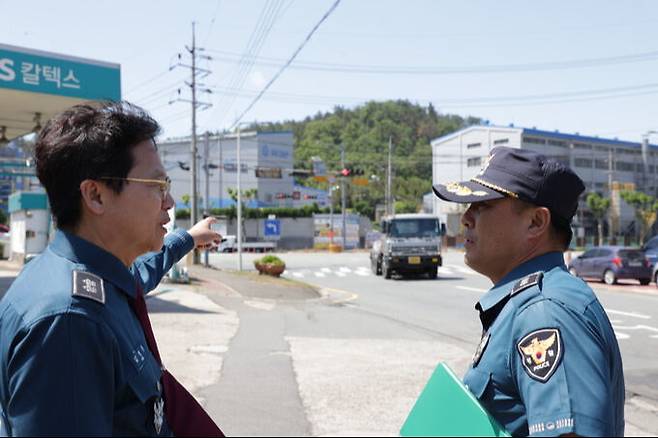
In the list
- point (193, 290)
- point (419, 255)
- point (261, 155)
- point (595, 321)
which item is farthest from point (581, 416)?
point (261, 155)

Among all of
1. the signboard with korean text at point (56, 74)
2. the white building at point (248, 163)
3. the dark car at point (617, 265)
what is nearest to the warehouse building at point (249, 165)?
the white building at point (248, 163)

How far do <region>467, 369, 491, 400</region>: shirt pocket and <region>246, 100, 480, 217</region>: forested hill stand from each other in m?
77.7

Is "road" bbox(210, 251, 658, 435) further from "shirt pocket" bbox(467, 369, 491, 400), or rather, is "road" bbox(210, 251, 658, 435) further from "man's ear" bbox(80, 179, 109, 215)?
"man's ear" bbox(80, 179, 109, 215)

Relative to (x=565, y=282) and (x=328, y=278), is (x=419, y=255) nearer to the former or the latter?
(x=328, y=278)

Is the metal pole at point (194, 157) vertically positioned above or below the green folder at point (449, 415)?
above

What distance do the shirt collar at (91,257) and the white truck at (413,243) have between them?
74.1ft

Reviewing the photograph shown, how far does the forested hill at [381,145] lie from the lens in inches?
3497

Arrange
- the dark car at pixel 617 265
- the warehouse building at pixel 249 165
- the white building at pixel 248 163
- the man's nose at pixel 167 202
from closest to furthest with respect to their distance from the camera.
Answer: the man's nose at pixel 167 202, the dark car at pixel 617 265, the warehouse building at pixel 249 165, the white building at pixel 248 163

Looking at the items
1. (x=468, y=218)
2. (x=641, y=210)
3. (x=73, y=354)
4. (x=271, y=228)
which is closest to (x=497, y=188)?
(x=468, y=218)

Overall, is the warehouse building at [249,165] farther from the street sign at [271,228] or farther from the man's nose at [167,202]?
the man's nose at [167,202]

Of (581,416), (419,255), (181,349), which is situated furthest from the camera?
(419,255)

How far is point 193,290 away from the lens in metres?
18.2

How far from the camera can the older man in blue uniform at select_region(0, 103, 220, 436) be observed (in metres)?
1.39

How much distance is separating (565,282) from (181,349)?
8.34 meters
